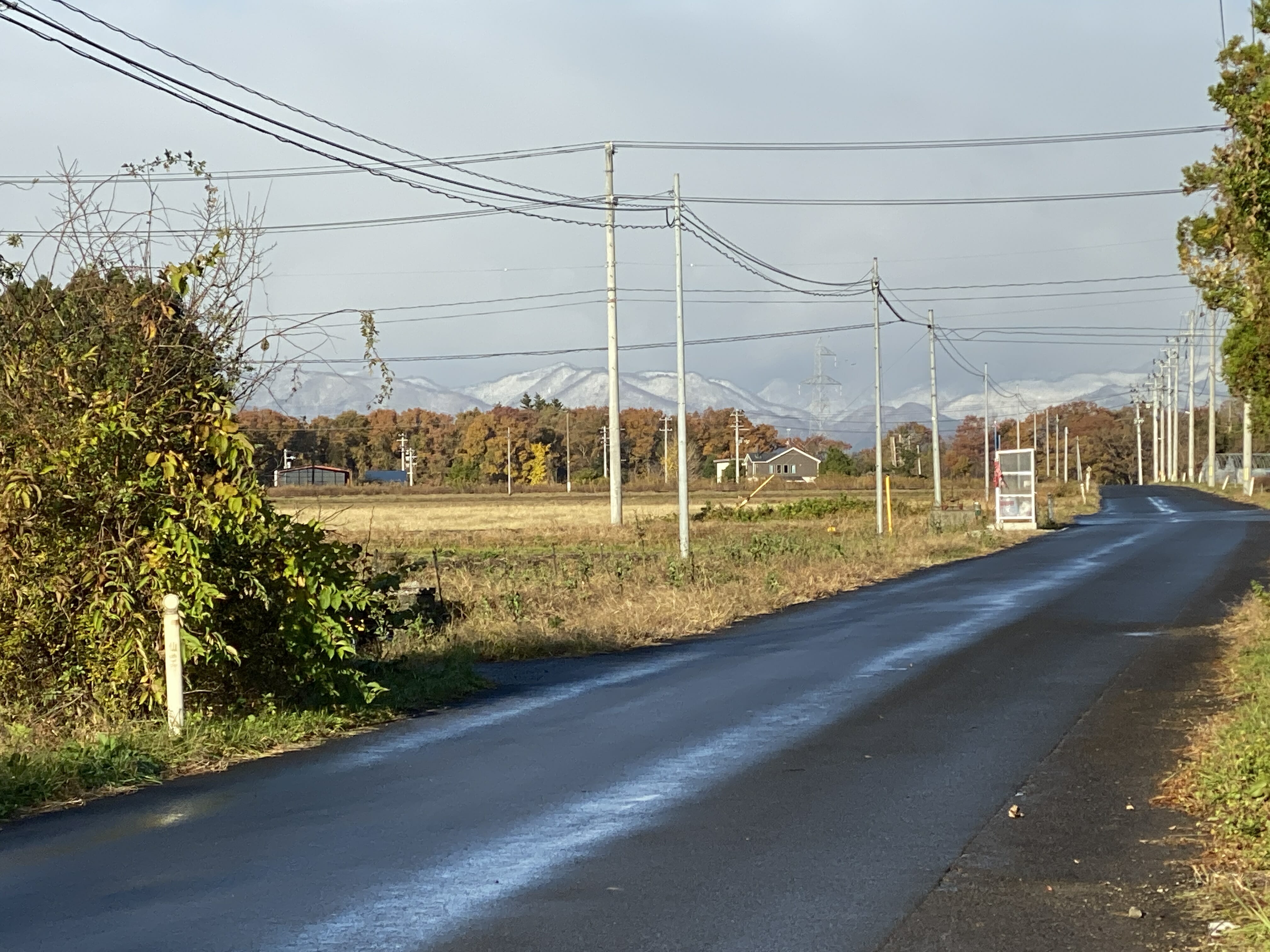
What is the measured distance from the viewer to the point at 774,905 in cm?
618

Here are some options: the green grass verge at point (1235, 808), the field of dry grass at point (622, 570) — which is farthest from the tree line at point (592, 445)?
the green grass verge at point (1235, 808)

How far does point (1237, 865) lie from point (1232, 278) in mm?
10410

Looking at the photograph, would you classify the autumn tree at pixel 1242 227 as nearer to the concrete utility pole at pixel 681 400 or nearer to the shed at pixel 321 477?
the concrete utility pole at pixel 681 400

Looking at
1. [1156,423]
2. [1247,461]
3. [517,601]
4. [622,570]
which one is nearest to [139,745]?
[517,601]

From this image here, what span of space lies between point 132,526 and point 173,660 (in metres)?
1.15

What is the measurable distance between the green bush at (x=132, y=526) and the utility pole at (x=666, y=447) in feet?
398

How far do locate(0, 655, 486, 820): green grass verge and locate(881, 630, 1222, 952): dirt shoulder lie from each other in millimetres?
5333

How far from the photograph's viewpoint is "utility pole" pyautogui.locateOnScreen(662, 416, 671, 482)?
477ft

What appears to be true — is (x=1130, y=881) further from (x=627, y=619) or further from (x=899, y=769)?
(x=627, y=619)

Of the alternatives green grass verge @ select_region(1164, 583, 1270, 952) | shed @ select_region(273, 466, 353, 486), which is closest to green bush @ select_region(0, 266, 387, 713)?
green grass verge @ select_region(1164, 583, 1270, 952)

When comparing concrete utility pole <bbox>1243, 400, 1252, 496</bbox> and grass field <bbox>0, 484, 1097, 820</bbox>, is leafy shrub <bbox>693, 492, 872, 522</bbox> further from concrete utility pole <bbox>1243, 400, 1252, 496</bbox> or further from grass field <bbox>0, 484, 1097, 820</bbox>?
concrete utility pole <bbox>1243, 400, 1252, 496</bbox>

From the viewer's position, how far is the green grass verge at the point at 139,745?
346 inches

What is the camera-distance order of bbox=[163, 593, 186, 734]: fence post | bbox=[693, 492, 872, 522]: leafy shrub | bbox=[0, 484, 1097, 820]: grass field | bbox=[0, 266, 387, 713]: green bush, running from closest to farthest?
bbox=[0, 484, 1097, 820]: grass field → bbox=[163, 593, 186, 734]: fence post → bbox=[0, 266, 387, 713]: green bush → bbox=[693, 492, 872, 522]: leafy shrub

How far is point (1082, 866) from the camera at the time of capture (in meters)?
6.80
